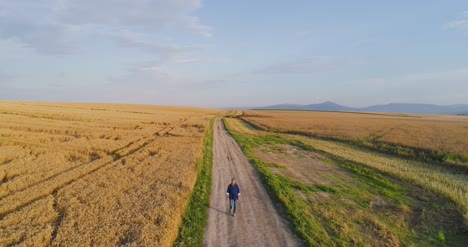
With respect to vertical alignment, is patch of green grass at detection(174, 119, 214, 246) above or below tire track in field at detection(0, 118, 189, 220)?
below

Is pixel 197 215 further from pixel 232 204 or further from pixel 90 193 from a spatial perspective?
pixel 90 193

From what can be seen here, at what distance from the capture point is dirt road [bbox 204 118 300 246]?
11.5 metres

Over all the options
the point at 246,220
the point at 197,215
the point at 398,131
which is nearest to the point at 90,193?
the point at 197,215

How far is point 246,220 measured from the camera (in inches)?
530

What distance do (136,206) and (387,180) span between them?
18614 millimetres

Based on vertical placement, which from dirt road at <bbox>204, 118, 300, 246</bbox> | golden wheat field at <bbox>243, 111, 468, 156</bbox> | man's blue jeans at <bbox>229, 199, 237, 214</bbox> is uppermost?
golden wheat field at <bbox>243, 111, 468, 156</bbox>

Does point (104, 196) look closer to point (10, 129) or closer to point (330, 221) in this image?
point (330, 221)

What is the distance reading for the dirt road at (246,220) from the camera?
11.5m

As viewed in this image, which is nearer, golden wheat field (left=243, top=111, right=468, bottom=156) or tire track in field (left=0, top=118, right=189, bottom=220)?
tire track in field (left=0, top=118, right=189, bottom=220)

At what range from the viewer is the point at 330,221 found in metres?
13.6

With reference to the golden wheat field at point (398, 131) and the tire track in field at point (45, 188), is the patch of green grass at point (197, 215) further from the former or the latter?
the golden wheat field at point (398, 131)

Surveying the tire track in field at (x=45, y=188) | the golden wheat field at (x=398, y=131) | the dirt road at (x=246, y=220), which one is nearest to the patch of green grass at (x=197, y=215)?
the dirt road at (x=246, y=220)

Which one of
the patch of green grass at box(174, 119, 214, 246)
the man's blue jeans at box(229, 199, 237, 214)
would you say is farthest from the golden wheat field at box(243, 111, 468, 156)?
the man's blue jeans at box(229, 199, 237, 214)

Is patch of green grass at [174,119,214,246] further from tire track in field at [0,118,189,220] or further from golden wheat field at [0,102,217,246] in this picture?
tire track in field at [0,118,189,220]
